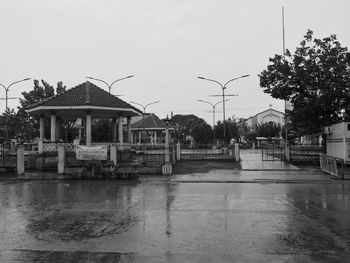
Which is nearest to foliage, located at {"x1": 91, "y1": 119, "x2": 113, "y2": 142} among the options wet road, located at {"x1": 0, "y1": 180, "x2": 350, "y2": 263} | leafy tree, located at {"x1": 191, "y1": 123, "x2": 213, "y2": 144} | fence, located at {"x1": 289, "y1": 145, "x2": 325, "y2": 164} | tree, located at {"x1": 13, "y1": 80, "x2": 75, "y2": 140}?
tree, located at {"x1": 13, "y1": 80, "x2": 75, "y2": 140}

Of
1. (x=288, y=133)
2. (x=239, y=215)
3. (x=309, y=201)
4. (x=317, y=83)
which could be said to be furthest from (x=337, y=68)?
(x=239, y=215)

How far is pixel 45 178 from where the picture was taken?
20922 mm

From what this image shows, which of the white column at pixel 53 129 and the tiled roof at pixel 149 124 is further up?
the tiled roof at pixel 149 124

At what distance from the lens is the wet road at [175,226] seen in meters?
6.61

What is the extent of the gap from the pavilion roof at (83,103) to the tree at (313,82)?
11404mm

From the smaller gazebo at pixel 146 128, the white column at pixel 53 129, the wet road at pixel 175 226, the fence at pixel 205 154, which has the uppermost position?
the smaller gazebo at pixel 146 128

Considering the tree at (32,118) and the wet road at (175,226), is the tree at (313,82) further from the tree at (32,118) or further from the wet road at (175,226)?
the tree at (32,118)

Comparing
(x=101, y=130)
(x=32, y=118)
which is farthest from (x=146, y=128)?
(x=32, y=118)

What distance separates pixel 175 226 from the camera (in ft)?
29.1

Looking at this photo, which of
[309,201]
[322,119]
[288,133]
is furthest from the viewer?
[288,133]

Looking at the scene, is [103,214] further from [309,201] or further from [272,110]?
[272,110]

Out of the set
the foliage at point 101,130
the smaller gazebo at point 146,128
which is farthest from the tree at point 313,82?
the foliage at point 101,130

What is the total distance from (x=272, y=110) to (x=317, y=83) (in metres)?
106

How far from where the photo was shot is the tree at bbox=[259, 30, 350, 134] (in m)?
26.5
